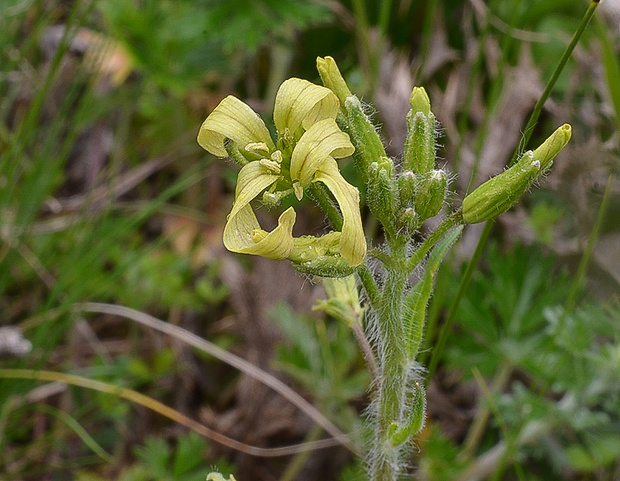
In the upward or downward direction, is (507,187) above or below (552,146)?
below

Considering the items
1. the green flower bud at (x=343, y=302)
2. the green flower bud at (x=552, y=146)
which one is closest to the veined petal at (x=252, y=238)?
the green flower bud at (x=343, y=302)

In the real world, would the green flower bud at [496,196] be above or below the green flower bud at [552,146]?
below

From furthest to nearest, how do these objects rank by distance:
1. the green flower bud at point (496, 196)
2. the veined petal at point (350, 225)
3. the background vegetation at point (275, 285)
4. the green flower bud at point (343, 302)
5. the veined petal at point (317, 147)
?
1. the background vegetation at point (275, 285)
2. the green flower bud at point (343, 302)
3. the green flower bud at point (496, 196)
4. the veined petal at point (317, 147)
5. the veined petal at point (350, 225)

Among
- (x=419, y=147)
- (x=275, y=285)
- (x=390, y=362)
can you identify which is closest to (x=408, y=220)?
(x=419, y=147)

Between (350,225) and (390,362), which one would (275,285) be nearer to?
(390,362)

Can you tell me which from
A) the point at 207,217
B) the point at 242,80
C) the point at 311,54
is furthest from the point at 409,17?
the point at 207,217

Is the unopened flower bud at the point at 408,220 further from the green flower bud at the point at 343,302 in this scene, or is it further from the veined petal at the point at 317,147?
the green flower bud at the point at 343,302
